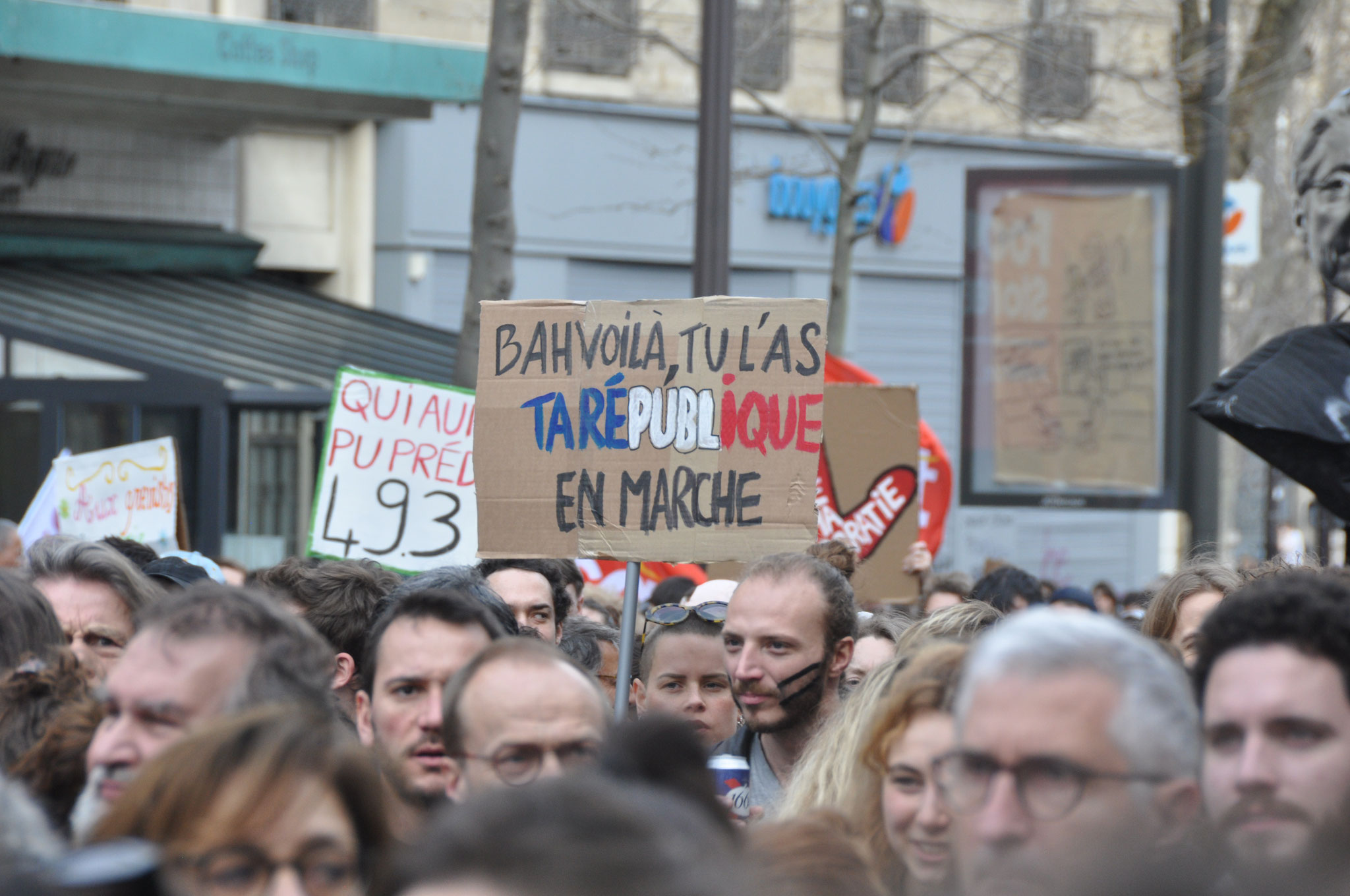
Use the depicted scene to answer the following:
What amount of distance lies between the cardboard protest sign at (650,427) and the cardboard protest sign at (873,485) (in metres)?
3.25

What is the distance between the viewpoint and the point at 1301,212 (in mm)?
4562

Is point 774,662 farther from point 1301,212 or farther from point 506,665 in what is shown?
point 1301,212

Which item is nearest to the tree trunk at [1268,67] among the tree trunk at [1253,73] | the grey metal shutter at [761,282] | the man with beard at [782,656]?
the tree trunk at [1253,73]

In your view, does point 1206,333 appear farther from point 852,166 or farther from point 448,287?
point 448,287

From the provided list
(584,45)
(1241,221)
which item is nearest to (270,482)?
(584,45)

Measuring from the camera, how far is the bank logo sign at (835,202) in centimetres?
1848

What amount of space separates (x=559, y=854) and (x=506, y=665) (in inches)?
59.8

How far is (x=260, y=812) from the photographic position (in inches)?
85.9

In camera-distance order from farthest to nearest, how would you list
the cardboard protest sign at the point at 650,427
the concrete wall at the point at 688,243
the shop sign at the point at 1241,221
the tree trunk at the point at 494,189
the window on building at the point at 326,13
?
the concrete wall at the point at 688,243 → the window on building at the point at 326,13 → the shop sign at the point at 1241,221 → the tree trunk at the point at 494,189 → the cardboard protest sign at the point at 650,427

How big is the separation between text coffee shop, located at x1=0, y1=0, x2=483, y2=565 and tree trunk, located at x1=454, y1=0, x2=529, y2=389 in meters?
3.52

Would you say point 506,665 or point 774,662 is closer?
point 506,665

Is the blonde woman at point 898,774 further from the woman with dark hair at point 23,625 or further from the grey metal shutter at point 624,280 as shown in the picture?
the grey metal shutter at point 624,280

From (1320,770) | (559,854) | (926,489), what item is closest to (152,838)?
(559,854)

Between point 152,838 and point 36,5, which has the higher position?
point 36,5
